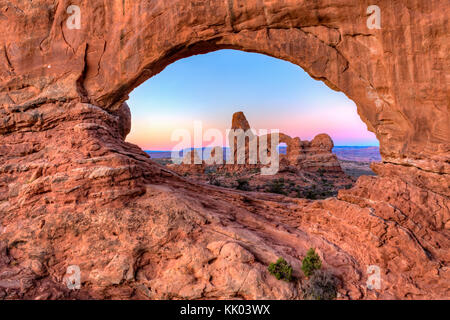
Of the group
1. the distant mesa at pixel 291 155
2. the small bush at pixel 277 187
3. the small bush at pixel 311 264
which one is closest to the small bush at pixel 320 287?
the small bush at pixel 311 264

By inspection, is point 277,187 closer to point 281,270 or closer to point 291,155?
point 291,155

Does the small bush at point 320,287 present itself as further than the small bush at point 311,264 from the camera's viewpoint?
No

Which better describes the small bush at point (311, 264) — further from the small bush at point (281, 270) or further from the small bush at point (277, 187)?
the small bush at point (277, 187)

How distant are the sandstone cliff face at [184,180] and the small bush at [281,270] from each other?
230mm

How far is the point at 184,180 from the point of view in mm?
9484

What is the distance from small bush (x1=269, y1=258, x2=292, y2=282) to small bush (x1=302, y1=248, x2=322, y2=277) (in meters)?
0.46

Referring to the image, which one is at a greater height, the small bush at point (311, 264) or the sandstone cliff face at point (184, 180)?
the sandstone cliff face at point (184, 180)

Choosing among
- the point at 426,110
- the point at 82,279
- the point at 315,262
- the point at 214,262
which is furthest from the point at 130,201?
the point at 426,110

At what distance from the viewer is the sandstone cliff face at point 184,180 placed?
20.2 ft

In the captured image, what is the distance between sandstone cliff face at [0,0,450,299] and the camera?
6.16 m

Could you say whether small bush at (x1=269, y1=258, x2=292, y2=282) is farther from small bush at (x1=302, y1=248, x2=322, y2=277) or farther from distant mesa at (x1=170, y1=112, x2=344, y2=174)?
distant mesa at (x1=170, y1=112, x2=344, y2=174)

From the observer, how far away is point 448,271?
239 inches

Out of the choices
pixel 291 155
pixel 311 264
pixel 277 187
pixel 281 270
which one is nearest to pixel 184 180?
pixel 281 270

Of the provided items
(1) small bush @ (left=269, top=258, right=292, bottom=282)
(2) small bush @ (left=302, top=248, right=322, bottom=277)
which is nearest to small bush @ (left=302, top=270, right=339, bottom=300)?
(2) small bush @ (left=302, top=248, right=322, bottom=277)
